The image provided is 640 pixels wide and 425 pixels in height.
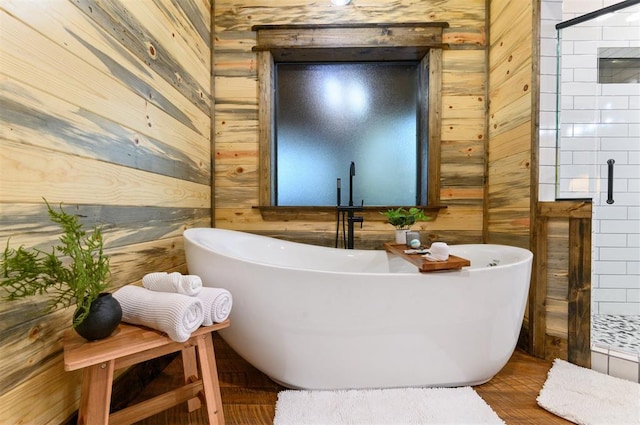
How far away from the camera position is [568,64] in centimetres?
175

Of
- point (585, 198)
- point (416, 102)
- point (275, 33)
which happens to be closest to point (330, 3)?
point (275, 33)

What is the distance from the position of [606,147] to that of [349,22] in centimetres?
194

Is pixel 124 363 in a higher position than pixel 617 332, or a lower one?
higher

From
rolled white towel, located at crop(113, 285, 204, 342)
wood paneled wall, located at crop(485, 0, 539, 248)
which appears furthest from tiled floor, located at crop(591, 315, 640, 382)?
rolled white towel, located at crop(113, 285, 204, 342)

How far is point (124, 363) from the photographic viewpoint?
90 cm

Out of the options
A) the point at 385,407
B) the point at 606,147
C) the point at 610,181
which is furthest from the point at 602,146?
the point at 385,407

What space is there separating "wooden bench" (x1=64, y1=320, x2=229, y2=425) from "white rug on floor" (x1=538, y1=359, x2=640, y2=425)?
1.34 metres

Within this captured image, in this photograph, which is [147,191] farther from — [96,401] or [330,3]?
[330,3]

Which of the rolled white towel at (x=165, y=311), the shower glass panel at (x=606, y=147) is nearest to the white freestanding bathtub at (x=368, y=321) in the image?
the rolled white towel at (x=165, y=311)

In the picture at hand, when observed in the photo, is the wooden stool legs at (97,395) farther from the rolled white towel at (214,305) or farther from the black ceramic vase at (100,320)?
the rolled white towel at (214,305)

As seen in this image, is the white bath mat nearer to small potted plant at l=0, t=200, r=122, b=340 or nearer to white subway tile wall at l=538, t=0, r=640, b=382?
small potted plant at l=0, t=200, r=122, b=340

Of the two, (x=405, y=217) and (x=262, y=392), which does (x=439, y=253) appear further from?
(x=262, y=392)

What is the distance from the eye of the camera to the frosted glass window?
2.36m

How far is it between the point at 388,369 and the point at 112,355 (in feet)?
3.26
